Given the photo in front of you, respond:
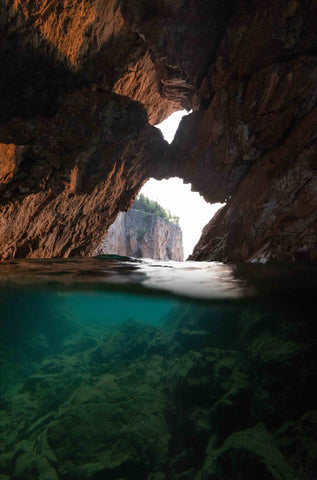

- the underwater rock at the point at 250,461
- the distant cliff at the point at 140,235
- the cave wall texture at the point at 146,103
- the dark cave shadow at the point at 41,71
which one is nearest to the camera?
the underwater rock at the point at 250,461

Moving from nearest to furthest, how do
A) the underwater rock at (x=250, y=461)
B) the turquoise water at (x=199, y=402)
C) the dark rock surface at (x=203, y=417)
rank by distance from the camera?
the underwater rock at (x=250, y=461), the dark rock surface at (x=203, y=417), the turquoise water at (x=199, y=402)

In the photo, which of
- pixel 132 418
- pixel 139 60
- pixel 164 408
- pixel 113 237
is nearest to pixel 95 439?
pixel 132 418

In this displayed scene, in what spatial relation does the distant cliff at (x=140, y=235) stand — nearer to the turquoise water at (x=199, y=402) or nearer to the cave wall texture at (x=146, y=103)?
the cave wall texture at (x=146, y=103)

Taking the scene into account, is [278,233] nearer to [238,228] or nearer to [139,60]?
[238,228]

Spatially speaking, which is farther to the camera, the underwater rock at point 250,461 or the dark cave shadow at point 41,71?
the dark cave shadow at point 41,71

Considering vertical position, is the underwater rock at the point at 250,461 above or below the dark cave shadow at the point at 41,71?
below

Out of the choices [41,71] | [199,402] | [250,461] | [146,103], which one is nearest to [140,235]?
[146,103]

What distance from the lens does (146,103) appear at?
1315 cm

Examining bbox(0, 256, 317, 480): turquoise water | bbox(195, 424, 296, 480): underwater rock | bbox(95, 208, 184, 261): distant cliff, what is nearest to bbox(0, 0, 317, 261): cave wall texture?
bbox(0, 256, 317, 480): turquoise water

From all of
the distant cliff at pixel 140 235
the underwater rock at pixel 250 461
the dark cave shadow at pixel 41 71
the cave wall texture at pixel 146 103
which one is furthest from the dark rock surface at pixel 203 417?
the distant cliff at pixel 140 235

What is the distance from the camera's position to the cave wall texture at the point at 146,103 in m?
7.63

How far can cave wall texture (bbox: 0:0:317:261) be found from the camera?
7633mm

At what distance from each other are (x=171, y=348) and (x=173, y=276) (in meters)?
5.93

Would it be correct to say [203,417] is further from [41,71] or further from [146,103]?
[146,103]
